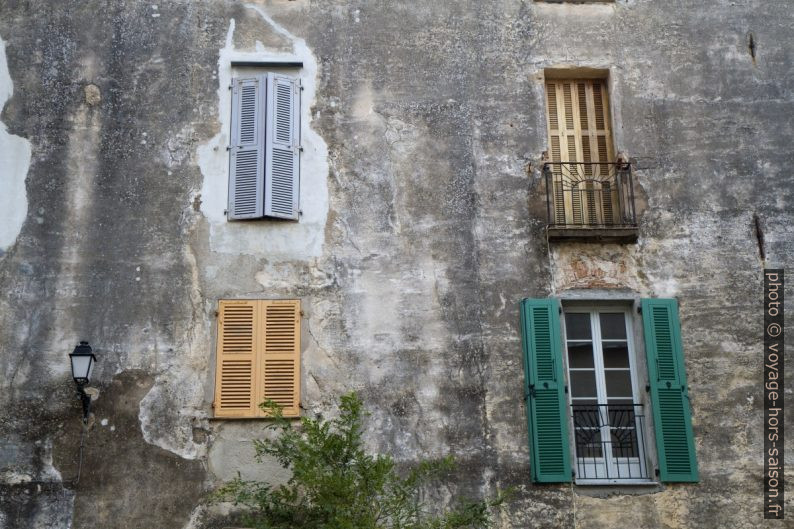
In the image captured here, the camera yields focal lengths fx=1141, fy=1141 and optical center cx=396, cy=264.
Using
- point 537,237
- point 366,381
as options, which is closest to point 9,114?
point 366,381

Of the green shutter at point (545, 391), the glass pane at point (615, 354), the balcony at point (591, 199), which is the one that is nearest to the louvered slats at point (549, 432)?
the green shutter at point (545, 391)

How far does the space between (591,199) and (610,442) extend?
271 cm

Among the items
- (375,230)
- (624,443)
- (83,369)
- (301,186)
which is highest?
(301,186)

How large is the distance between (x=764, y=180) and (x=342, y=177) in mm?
4560

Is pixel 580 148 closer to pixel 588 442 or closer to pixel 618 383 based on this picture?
pixel 618 383

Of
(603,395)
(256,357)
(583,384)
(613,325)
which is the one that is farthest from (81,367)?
(613,325)

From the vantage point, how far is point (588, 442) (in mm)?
11312

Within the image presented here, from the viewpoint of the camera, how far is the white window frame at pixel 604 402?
36.5 feet

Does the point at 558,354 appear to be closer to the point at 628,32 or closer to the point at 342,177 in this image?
the point at 342,177

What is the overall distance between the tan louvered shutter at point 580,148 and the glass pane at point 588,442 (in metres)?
2.27

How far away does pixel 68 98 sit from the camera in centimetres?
1245

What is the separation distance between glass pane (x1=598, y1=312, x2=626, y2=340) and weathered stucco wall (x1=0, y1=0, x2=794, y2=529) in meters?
0.31

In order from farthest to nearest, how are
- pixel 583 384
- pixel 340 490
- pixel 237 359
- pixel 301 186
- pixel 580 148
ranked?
pixel 580 148 → pixel 301 186 → pixel 583 384 → pixel 237 359 → pixel 340 490

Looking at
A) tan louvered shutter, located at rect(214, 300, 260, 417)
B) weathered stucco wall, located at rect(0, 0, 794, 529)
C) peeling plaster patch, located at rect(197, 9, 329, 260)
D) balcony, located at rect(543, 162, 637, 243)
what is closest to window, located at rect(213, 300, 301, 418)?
tan louvered shutter, located at rect(214, 300, 260, 417)
